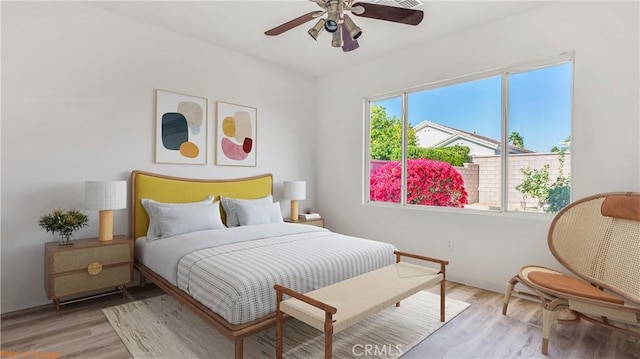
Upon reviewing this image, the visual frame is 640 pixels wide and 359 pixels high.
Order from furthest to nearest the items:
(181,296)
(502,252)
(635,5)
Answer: (502,252)
(635,5)
(181,296)

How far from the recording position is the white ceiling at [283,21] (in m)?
3.14

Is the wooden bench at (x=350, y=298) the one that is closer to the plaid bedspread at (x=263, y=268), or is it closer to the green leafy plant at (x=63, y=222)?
the plaid bedspread at (x=263, y=268)

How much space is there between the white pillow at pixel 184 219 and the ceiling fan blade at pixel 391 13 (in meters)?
2.43

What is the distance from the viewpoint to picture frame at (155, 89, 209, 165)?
12.0 ft

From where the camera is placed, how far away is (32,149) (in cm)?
289

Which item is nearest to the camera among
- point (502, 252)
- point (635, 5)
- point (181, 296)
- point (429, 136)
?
point (181, 296)

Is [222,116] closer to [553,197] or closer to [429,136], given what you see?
[429,136]

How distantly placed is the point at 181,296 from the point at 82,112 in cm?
211

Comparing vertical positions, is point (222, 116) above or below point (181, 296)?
above

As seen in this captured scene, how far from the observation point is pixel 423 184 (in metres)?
4.16

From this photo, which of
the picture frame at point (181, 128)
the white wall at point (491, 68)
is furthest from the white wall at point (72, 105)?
the white wall at point (491, 68)

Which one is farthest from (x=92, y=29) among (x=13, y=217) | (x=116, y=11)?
(x=13, y=217)

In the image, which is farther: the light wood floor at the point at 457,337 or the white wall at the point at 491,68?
the white wall at the point at 491,68

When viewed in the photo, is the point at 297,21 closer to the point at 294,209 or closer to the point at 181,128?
the point at 181,128
